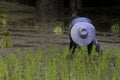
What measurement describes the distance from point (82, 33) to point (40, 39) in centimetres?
481

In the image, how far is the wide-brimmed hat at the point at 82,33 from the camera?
945cm

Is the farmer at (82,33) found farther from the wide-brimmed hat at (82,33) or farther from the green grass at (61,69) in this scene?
the green grass at (61,69)

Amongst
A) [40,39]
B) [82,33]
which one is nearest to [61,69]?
[82,33]

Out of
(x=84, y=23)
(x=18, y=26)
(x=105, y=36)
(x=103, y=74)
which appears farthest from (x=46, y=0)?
(x=103, y=74)

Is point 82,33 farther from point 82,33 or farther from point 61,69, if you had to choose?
point 61,69

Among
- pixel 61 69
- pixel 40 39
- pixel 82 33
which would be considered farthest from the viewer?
pixel 40 39

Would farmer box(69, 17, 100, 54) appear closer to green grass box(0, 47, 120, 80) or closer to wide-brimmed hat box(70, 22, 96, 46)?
wide-brimmed hat box(70, 22, 96, 46)

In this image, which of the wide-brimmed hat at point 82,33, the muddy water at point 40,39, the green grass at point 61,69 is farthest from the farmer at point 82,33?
the muddy water at point 40,39

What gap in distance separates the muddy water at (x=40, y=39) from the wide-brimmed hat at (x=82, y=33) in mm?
2227

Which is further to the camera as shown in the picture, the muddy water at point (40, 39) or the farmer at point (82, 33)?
the muddy water at point (40, 39)

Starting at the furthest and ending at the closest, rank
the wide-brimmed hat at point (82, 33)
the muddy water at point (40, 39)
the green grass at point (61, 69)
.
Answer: the muddy water at point (40, 39) → the wide-brimmed hat at point (82, 33) → the green grass at point (61, 69)

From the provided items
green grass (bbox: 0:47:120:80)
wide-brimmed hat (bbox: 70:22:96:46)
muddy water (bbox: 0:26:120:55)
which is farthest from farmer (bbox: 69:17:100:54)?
muddy water (bbox: 0:26:120:55)

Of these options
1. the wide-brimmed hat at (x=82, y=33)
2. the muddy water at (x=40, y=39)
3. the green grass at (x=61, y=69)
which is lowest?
the muddy water at (x=40, y=39)

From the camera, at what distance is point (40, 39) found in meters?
14.1
